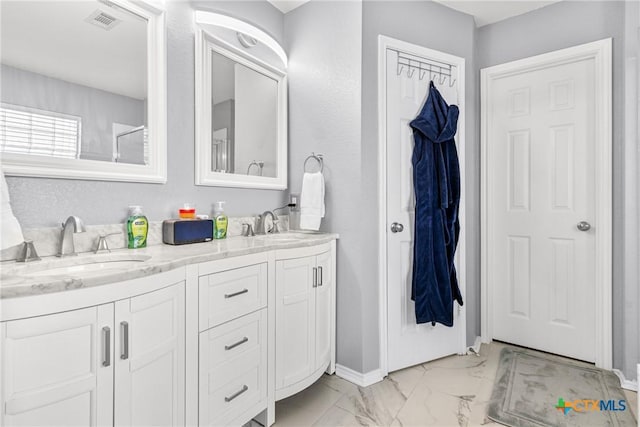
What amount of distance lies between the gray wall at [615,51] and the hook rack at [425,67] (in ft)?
2.26

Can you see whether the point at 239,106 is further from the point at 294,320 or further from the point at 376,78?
the point at 294,320

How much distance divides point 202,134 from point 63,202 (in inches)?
29.6

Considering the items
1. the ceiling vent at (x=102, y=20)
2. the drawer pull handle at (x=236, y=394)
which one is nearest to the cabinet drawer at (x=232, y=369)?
the drawer pull handle at (x=236, y=394)

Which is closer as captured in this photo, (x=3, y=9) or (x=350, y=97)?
(x=3, y=9)

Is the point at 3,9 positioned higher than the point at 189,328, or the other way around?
the point at 3,9

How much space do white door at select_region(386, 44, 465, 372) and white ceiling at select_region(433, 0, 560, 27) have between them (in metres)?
0.43

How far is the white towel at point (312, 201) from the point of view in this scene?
213 cm

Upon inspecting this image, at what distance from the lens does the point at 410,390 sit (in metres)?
1.99

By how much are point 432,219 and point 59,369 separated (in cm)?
194

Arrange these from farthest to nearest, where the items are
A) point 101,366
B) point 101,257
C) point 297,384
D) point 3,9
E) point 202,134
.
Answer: point 202,134 < point 297,384 < point 101,257 < point 3,9 < point 101,366

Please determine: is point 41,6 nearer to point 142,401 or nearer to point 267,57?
point 267,57

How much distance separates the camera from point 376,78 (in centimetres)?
210

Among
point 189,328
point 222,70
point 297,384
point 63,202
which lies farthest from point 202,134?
point 297,384

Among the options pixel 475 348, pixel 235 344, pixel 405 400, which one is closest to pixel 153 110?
pixel 235 344
